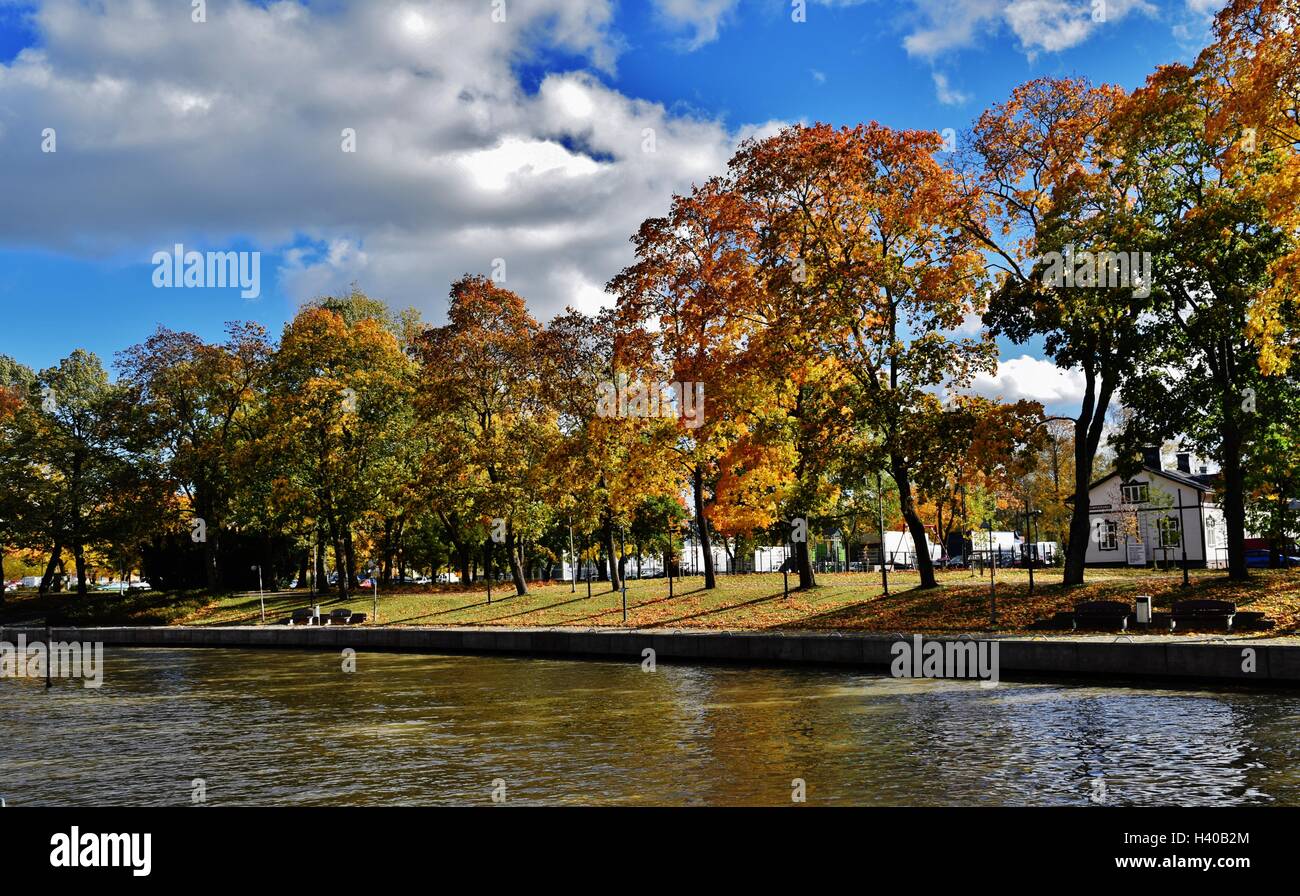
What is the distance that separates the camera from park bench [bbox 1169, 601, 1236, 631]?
975 inches

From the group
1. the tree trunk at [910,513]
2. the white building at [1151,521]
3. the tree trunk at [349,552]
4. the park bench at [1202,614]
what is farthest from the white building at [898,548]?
the park bench at [1202,614]

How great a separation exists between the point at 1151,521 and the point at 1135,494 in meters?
2.56

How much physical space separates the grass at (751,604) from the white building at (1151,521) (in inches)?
850

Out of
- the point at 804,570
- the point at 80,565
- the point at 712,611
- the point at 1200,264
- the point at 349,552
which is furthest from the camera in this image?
the point at 80,565

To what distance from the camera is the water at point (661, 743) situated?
12602 millimetres

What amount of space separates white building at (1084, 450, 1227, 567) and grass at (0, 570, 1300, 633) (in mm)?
21578

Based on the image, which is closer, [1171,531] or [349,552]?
[349,552]

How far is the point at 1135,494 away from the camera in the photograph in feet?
Answer: 214

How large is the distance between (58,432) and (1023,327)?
5452cm

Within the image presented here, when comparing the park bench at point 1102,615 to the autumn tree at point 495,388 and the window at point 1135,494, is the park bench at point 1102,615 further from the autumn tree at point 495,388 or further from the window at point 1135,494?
the window at point 1135,494

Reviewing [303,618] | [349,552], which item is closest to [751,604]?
[303,618]

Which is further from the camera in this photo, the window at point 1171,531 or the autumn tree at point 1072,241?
the window at point 1171,531

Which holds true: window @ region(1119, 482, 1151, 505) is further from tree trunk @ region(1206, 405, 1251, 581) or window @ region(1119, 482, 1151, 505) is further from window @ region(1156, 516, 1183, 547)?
tree trunk @ region(1206, 405, 1251, 581)

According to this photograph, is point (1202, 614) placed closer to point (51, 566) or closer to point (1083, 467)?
point (1083, 467)
